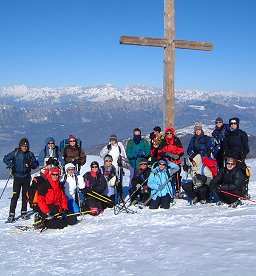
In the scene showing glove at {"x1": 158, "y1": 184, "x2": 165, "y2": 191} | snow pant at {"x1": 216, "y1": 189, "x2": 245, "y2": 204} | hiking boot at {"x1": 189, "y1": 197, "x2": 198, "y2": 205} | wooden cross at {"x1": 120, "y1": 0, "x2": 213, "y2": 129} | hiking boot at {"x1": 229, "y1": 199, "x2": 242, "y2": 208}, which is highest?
wooden cross at {"x1": 120, "y1": 0, "x2": 213, "y2": 129}

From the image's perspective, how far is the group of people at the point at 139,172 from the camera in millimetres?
9453

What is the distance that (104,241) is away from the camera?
24.1 feet

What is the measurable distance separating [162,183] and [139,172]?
1.03 m

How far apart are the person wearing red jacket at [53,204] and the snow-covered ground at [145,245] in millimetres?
238

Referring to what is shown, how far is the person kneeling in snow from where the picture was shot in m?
10.1

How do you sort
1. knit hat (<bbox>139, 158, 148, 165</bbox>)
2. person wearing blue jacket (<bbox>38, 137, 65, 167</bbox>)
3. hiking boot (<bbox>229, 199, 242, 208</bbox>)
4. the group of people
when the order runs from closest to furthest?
hiking boot (<bbox>229, 199, 242, 208</bbox>)
the group of people
person wearing blue jacket (<bbox>38, 137, 65, 167</bbox>)
knit hat (<bbox>139, 158, 148, 165</bbox>)

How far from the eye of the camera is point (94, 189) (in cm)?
1052

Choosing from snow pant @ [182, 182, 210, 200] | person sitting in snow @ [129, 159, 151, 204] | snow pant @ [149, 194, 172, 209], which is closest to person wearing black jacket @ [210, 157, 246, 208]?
snow pant @ [182, 182, 210, 200]

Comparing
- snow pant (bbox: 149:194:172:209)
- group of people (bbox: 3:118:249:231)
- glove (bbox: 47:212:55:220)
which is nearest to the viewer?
glove (bbox: 47:212:55:220)

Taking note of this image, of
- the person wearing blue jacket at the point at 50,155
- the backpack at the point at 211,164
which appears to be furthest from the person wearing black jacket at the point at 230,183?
the person wearing blue jacket at the point at 50,155

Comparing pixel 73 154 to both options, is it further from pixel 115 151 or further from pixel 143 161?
pixel 143 161

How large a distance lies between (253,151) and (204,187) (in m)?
146

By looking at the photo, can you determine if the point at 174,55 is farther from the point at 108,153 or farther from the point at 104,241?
the point at 104,241

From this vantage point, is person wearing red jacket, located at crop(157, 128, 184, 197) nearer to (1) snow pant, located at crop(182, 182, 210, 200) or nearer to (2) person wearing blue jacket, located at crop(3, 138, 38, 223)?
(1) snow pant, located at crop(182, 182, 210, 200)
